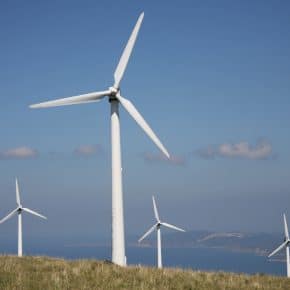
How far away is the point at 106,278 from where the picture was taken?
22.5m

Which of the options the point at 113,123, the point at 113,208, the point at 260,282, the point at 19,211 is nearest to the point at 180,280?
the point at 260,282

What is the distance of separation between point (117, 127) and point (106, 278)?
42.4 ft

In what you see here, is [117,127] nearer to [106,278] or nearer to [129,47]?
[129,47]

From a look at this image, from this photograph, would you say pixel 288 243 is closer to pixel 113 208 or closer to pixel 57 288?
pixel 113 208

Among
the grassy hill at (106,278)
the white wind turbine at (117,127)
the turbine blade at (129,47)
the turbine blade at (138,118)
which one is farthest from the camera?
the turbine blade at (129,47)

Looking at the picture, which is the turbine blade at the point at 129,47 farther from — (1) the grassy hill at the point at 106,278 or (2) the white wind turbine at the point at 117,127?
(1) the grassy hill at the point at 106,278

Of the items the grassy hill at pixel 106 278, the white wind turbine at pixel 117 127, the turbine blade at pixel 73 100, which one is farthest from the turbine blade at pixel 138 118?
the grassy hill at pixel 106 278

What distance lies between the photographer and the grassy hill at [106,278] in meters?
20.5

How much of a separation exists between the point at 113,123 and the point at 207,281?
13.5 meters

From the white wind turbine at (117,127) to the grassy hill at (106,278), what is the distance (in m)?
3.27

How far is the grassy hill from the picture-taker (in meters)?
20.5

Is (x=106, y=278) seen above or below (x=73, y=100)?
below

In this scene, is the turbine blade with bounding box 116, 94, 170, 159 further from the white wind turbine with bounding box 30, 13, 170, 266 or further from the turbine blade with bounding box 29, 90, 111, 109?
the turbine blade with bounding box 29, 90, 111, 109

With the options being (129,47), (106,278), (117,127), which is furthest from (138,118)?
(106,278)
